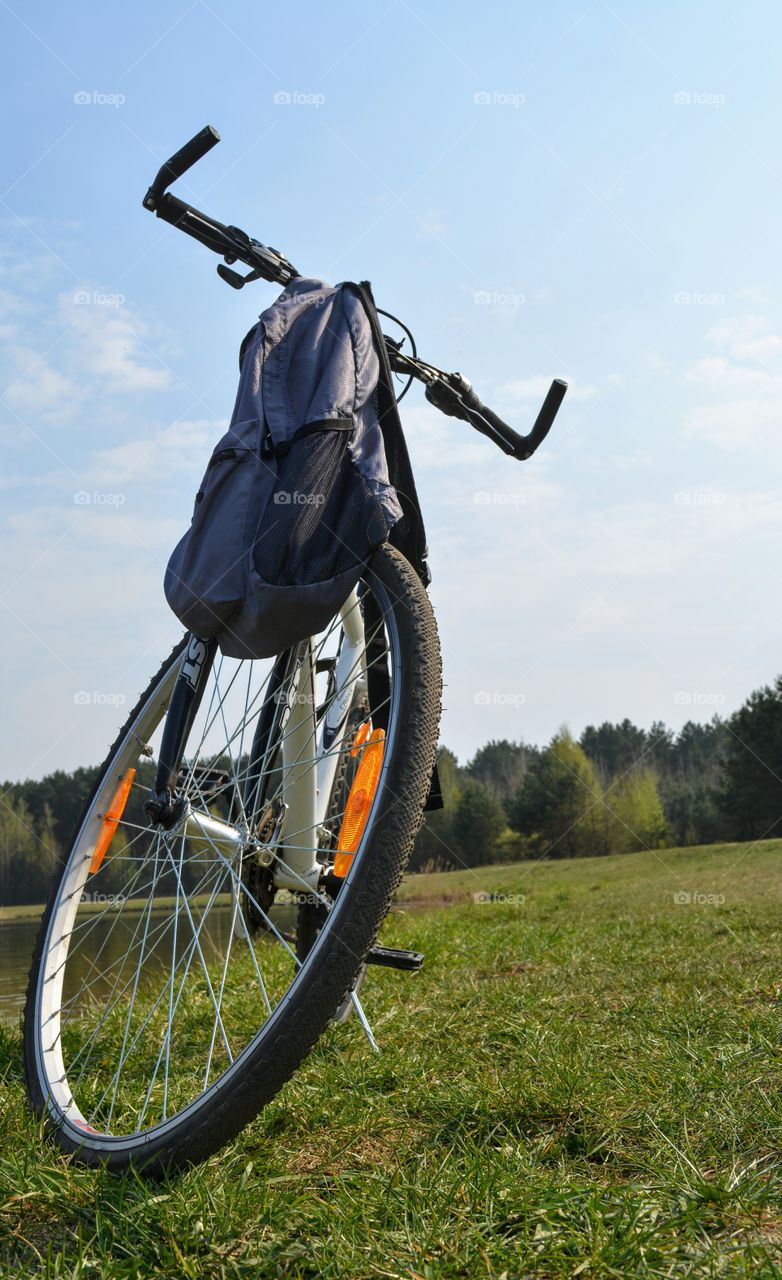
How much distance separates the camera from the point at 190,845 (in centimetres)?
250

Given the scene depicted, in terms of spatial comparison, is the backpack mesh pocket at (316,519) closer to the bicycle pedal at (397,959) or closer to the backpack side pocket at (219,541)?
the backpack side pocket at (219,541)

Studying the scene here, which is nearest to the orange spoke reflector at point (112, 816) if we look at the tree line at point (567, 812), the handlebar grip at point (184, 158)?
the handlebar grip at point (184, 158)

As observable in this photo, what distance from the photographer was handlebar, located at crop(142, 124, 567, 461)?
267 centimetres

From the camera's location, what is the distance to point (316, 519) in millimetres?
2012

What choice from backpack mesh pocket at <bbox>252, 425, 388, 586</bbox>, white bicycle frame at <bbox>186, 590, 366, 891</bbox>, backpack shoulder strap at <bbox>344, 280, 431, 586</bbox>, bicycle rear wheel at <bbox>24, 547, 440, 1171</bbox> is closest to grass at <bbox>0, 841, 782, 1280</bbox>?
bicycle rear wheel at <bbox>24, 547, 440, 1171</bbox>

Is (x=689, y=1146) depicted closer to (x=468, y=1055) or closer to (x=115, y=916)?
(x=468, y=1055)

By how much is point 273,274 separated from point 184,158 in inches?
15.8

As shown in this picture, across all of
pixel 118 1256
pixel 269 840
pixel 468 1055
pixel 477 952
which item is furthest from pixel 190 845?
pixel 477 952

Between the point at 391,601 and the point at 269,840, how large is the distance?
37.8 inches

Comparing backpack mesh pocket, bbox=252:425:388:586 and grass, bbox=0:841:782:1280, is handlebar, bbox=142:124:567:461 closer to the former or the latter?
backpack mesh pocket, bbox=252:425:388:586

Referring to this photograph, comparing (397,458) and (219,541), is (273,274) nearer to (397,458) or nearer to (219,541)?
(397,458)

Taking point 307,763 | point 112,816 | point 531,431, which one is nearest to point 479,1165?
point 307,763

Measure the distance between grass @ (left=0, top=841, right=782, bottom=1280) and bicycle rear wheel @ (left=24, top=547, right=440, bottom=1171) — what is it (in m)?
0.13

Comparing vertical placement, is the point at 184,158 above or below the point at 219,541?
above
